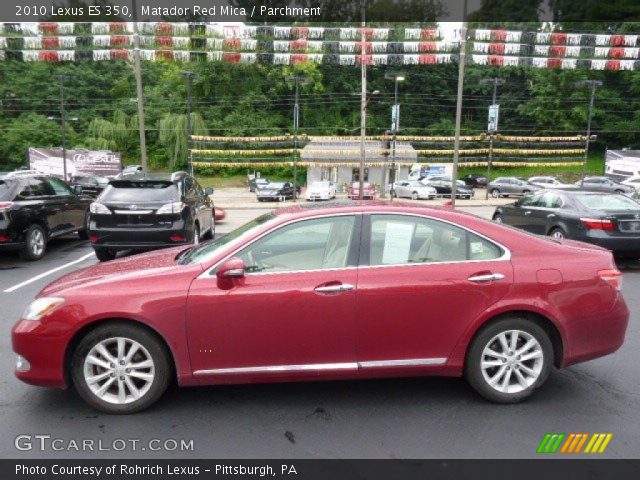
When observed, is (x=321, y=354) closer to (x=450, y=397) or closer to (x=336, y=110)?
(x=450, y=397)

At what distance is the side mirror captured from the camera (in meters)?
3.57

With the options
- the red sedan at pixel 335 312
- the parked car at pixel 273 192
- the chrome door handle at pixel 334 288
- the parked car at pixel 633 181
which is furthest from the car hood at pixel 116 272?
the parked car at pixel 633 181

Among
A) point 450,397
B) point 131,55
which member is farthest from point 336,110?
point 450,397

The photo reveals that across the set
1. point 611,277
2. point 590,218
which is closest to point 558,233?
point 590,218

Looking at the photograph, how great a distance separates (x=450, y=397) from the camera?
4.03 metres

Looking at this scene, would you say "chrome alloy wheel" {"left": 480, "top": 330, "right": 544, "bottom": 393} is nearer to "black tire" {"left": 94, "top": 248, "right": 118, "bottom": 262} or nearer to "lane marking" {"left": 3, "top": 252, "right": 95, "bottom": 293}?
"lane marking" {"left": 3, "top": 252, "right": 95, "bottom": 293}

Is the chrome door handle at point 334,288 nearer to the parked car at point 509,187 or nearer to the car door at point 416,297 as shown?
the car door at point 416,297

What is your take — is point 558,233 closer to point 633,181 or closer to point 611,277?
point 611,277

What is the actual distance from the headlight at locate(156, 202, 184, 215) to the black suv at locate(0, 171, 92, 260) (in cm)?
272

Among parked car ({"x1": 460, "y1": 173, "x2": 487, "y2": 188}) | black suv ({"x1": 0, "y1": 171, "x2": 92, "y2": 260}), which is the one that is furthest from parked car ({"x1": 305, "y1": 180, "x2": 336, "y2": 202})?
black suv ({"x1": 0, "y1": 171, "x2": 92, "y2": 260})

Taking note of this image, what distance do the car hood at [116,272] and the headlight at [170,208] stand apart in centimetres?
453

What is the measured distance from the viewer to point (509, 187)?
42.8m

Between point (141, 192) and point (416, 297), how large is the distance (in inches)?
260
